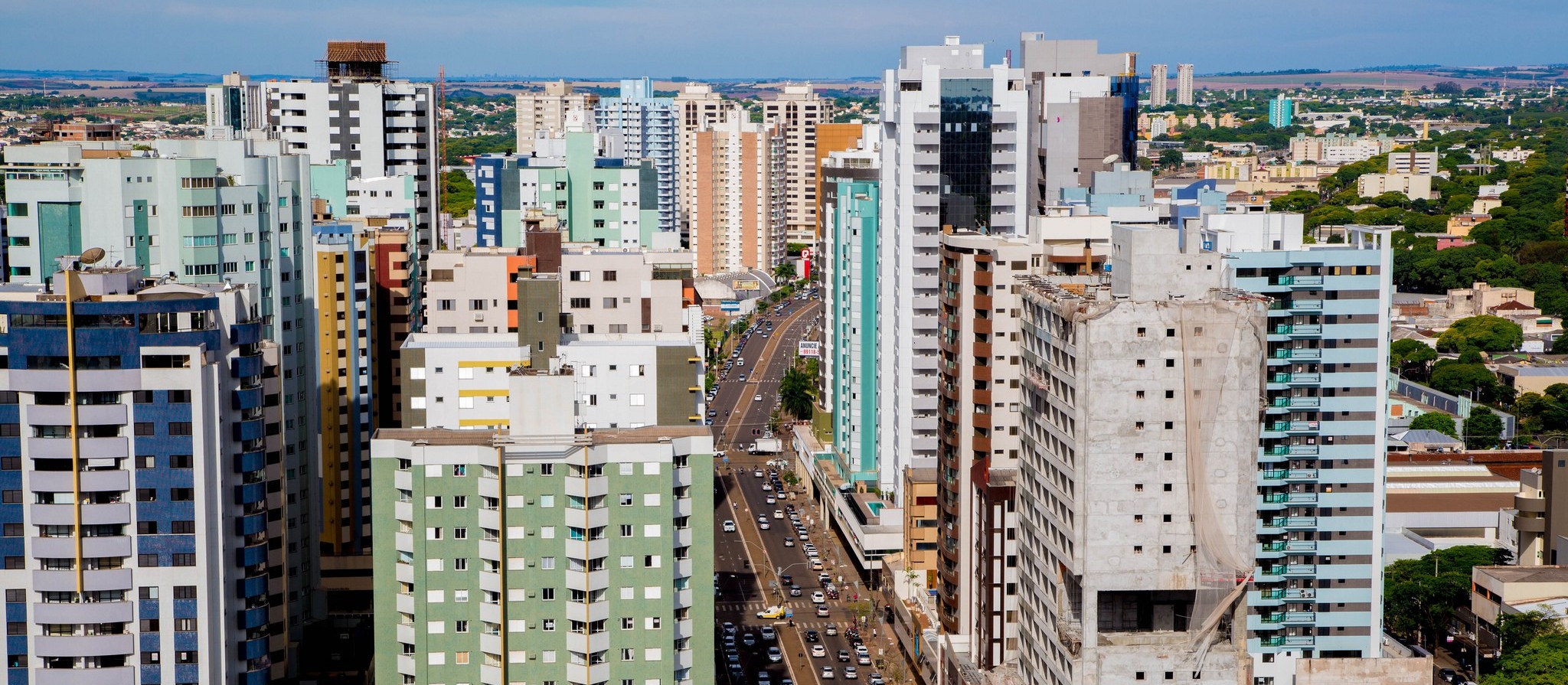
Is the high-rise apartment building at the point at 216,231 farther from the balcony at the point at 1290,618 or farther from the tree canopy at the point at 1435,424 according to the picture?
the tree canopy at the point at 1435,424

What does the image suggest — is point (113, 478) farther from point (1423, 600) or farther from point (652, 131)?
point (652, 131)

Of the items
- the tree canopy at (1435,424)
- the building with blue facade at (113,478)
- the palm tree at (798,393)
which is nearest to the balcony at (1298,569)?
the building with blue facade at (113,478)

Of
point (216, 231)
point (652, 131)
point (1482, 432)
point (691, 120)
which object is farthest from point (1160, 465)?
point (691, 120)

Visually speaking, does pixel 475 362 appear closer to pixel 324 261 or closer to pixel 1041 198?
pixel 324 261

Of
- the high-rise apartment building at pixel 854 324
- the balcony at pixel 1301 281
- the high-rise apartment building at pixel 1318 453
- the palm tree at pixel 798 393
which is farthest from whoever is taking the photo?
the palm tree at pixel 798 393

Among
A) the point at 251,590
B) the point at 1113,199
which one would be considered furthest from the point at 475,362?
the point at 1113,199

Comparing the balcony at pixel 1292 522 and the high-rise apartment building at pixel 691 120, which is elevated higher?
the high-rise apartment building at pixel 691 120

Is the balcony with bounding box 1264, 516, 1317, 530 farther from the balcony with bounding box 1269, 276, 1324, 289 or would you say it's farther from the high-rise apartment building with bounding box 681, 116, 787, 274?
the high-rise apartment building with bounding box 681, 116, 787, 274
